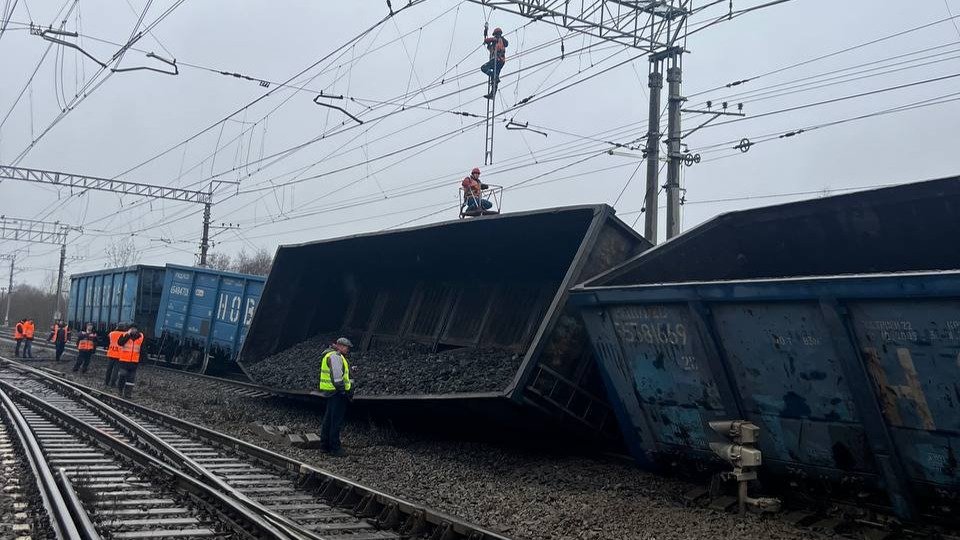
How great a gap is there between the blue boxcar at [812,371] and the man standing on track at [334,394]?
3627 millimetres

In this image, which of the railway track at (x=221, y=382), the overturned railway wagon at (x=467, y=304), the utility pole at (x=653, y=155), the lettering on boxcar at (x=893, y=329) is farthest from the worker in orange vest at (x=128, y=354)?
the lettering on boxcar at (x=893, y=329)

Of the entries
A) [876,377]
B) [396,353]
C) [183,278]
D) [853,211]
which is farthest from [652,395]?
[183,278]

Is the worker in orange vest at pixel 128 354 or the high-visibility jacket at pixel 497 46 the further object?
the worker in orange vest at pixel 128 354

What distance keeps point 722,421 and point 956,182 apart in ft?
8.87

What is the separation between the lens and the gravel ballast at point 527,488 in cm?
538

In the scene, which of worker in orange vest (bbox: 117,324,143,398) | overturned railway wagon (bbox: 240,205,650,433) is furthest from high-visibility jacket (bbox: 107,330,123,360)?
overturned railway wagon (bbox: 240,205,650,433)

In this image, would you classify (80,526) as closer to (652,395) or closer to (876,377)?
(652,395)

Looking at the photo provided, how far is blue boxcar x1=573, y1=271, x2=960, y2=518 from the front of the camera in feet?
14.5

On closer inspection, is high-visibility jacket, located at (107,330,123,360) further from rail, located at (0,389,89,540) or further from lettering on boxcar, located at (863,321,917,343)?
lettering on boxcar, located at (863,321,917,343)

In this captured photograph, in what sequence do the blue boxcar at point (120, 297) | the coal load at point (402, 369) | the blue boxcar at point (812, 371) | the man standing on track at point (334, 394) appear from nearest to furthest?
the blue boxcar at point (812, 371)
the coal load at point (402, 369)
the man standing on track at point (334, 394)
the blue boxcar at point (120, 297)

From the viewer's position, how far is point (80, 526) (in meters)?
5.60

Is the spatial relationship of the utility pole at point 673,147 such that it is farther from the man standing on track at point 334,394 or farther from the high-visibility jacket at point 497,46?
the man standing on track at point 334,394

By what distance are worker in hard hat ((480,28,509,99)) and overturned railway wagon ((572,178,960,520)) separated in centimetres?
512

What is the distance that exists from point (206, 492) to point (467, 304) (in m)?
5.15
